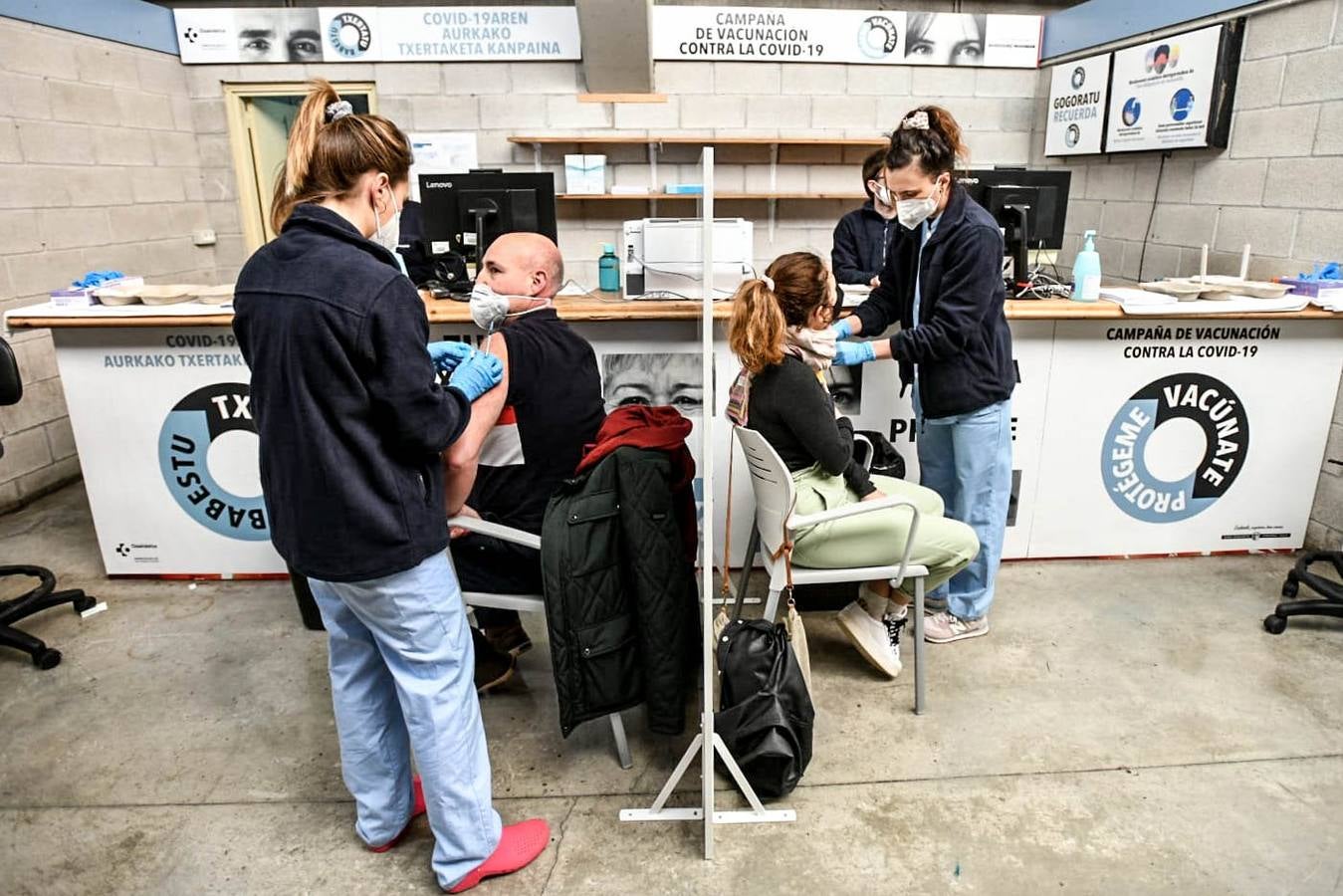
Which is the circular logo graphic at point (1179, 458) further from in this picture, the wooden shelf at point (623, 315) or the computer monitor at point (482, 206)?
the computer monitor at point (482, 206)

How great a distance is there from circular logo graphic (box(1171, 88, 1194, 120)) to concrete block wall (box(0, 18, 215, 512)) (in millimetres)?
5125

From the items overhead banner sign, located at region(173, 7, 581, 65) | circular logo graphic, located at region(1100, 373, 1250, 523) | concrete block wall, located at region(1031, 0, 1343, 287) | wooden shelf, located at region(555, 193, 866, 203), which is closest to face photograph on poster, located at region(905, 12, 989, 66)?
wooden shelf, located at region(555, 193, 866, 203)

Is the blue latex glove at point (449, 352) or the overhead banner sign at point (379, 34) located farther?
the overhead banner sign at point (379, 34)

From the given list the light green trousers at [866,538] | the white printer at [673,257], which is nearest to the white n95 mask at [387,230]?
the light green trousers at [866,538]

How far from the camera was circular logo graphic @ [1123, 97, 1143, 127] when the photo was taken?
3942 millimetres

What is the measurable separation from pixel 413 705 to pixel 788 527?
2.85 feet

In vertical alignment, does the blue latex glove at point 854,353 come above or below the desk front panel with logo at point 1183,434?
above

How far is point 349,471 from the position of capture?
4.16 ft

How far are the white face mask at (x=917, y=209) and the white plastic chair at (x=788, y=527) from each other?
2.58 ft

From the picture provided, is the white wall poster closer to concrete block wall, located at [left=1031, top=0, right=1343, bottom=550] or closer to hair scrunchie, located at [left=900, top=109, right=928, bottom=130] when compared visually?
concrete block wall, located at [left=1031, top=0, right=1343, bottom=550]

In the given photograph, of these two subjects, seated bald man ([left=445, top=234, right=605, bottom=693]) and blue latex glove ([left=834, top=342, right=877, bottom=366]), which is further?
blue latex glove ([left=834, top=342, right=877, bottom=366])

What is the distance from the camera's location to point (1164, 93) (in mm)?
3717

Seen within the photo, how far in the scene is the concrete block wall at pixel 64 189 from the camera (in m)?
3.59

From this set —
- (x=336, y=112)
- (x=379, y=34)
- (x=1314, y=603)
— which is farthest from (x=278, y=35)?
(x=1314, y=603)
